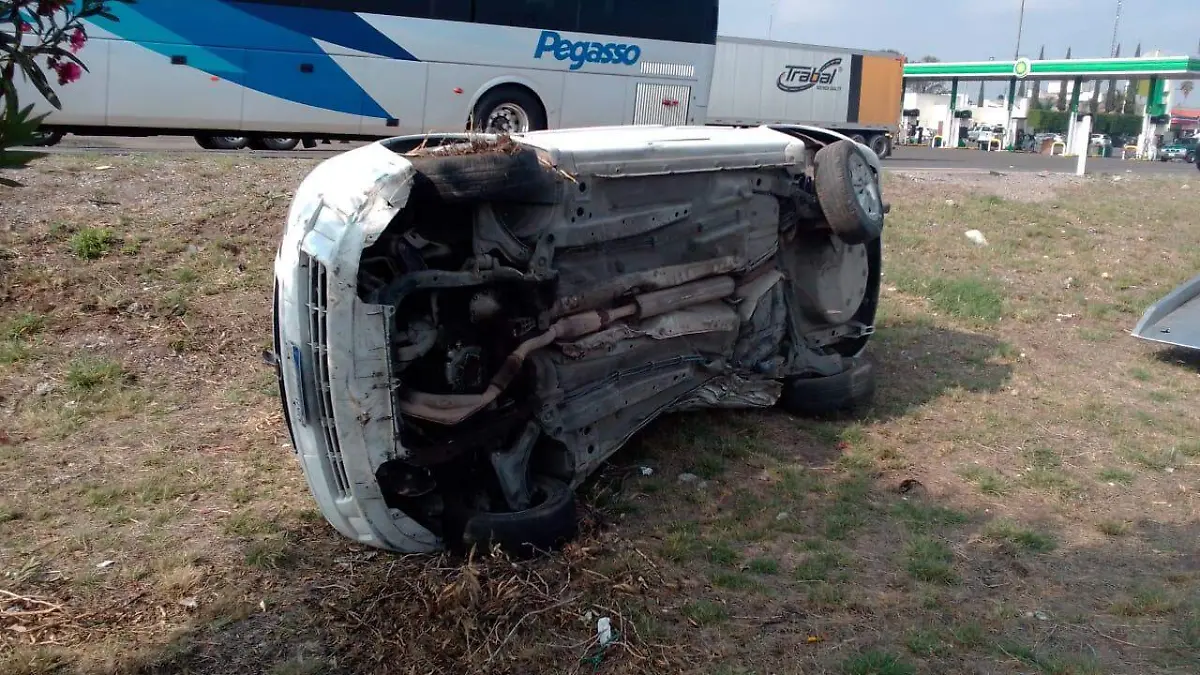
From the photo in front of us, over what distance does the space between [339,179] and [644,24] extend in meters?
10.5

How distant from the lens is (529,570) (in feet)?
12.0

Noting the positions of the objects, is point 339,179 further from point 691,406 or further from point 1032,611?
point 1032,611

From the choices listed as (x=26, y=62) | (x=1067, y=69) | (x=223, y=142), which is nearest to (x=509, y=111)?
(x=223, y=142)

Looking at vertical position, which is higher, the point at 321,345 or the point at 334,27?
the point at 334,27

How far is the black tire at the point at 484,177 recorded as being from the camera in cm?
357

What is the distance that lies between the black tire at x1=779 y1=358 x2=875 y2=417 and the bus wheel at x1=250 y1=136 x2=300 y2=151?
8.67m

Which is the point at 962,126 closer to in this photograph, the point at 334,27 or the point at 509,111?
the point at 509,111

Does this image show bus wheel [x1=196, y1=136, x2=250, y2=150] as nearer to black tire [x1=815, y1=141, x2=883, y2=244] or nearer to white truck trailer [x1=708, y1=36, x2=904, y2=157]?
black tire [x1=815, y1=141, x2=883, y2=244]

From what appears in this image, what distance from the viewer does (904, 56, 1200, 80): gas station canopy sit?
44.2 metres

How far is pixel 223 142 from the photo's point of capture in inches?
485

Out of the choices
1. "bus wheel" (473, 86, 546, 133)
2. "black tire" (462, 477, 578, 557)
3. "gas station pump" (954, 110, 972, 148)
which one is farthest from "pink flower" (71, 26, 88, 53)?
"gas station pump" (954, 110, 972, 148)

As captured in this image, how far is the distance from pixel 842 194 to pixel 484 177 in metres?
2.34

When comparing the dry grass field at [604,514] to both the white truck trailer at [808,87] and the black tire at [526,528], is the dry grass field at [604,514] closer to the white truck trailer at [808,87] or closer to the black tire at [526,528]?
the black tire at [526,528]

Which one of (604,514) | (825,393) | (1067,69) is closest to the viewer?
(604,514)
